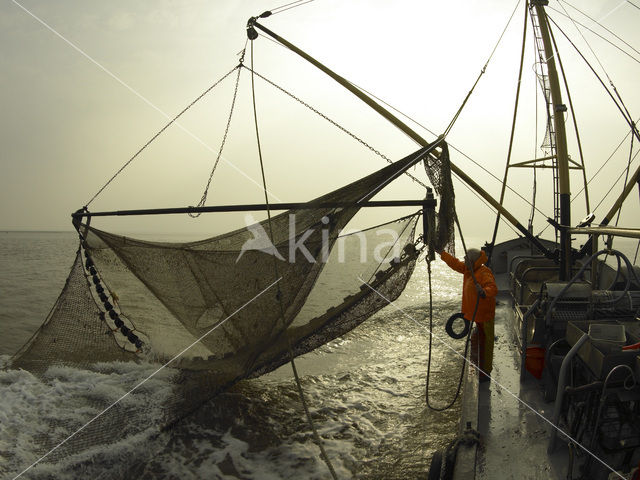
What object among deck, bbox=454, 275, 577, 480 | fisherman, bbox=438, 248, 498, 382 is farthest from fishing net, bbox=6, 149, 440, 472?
deck, bbox=454, 275, 577, 480

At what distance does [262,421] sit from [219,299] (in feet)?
6.21

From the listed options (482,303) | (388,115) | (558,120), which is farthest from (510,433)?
(558,120)

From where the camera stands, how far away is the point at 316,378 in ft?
24.4

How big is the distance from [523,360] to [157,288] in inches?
187

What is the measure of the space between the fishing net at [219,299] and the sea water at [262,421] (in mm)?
283

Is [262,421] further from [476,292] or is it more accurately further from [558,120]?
[558,120]

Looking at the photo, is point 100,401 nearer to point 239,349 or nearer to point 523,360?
point 239,349

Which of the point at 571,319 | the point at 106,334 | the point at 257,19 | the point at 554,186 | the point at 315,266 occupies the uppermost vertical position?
the point at 257,19

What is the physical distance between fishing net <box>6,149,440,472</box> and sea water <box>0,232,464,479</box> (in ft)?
0.93

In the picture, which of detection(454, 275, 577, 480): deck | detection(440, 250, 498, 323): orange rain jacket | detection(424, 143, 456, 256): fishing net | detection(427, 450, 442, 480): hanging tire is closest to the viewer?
detection(454, 275, 577, 480): deck

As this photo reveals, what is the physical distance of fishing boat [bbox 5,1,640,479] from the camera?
324 centimetres

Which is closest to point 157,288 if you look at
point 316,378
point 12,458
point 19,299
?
point 12,458

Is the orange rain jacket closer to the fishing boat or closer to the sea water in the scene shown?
the fishing boat

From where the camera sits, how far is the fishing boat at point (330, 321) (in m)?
3.24
